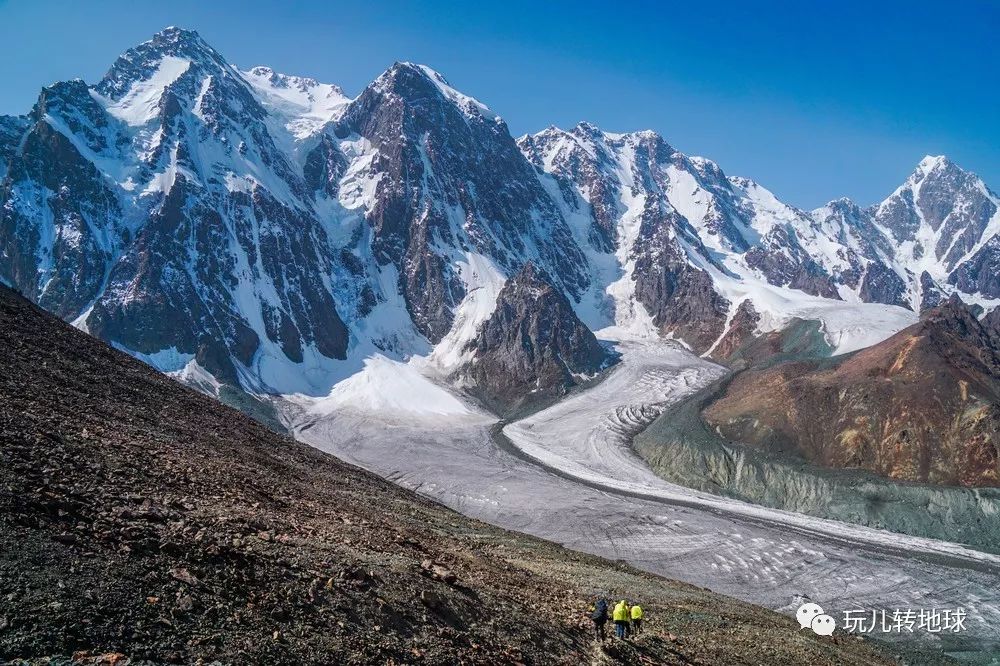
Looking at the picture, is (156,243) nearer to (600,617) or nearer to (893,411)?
(893,411)

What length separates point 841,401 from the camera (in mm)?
92375

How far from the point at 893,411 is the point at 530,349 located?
95937mm

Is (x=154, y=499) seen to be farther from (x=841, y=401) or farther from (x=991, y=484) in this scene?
(x=841, y=401)

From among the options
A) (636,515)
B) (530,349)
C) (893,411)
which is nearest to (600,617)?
(636,515)

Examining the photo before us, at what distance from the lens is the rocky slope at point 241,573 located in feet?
40.1

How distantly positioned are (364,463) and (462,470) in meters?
17.2

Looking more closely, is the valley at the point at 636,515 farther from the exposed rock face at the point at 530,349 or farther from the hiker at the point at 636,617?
the hiker at the point at 636,617

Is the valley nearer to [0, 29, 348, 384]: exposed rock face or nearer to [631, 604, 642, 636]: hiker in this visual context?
[631, 604, 642, 636]: hiker

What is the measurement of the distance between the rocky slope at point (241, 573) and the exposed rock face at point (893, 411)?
54555 millimetres

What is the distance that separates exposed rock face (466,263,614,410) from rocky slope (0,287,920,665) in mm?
122929

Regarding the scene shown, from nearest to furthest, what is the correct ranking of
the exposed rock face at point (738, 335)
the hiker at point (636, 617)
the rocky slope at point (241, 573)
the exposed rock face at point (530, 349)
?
the rocky slope at point (241, 573), the hiker at point (636, 617), the exposed rock face at point (530, 349), the exposed rock face at point (738, 335)

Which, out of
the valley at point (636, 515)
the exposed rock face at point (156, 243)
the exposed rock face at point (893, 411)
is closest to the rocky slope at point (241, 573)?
the valley at point (636, 515)

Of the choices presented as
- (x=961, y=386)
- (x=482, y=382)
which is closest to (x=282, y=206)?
(x=482, y=382)

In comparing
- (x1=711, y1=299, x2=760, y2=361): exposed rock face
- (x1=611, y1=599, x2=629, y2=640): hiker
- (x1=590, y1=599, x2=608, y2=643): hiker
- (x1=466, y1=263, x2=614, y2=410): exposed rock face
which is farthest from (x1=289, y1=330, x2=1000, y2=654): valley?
(x1=711, y1=299, x2=760, y2=361): exposed rock face
